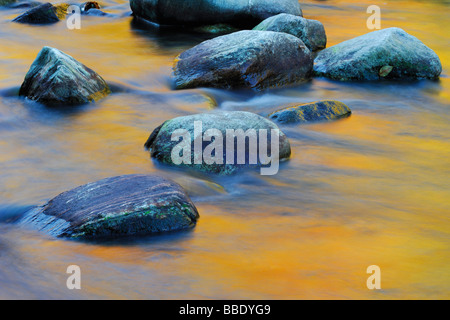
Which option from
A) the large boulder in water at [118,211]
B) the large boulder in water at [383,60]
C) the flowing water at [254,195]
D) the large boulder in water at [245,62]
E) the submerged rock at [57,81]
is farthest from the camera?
the large boulder in water at [383,60]

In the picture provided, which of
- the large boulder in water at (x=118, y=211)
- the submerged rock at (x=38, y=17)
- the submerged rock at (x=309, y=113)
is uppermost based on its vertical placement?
the large boulder in water at (x=118, y=211)

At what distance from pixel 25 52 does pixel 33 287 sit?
6.36 m

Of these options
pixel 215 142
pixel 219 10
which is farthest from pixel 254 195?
pixel 219 10

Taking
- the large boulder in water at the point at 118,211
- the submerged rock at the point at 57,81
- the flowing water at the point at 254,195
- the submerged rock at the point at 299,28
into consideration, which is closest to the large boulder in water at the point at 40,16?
the flowing water at the point at 254,195

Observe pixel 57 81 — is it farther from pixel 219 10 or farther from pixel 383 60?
pixel 219 10

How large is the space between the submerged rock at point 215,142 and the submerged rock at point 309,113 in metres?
1.10

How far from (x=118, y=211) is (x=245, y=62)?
383 cm

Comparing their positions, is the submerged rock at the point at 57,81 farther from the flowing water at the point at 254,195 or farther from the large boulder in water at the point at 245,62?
the large boulder in water at the point at 245,62

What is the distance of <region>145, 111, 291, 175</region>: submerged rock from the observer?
4.75 m

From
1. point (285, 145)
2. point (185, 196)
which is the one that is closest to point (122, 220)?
point (185, 196)

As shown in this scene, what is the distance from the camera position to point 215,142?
15.6ft

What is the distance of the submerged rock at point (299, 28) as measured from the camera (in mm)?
8625

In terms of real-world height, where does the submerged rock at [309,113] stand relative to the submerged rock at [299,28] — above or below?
below

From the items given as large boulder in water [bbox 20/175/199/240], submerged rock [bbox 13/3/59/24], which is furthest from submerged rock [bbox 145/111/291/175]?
submerged rock [bbox 13/3/59/24]
